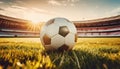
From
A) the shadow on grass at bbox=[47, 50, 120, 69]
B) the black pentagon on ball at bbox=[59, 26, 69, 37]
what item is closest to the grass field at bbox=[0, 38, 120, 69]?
the shadow on grass at bbox=[47, 50, 120, 69]

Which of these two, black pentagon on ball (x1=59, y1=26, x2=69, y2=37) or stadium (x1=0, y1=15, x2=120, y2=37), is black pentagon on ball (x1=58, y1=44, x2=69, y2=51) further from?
stadium (x1=0, y1=15, x2=120, y2=37)

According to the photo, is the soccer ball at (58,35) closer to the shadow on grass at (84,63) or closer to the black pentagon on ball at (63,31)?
the black pentagon on ball at (63,31)

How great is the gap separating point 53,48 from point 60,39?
0.25 meters

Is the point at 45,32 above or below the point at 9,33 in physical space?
above

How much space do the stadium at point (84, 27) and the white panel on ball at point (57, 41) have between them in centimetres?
2808

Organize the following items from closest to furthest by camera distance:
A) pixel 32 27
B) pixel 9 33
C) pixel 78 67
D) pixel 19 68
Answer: pixel 19 68 < pixel 78 67 < pixel 9 33 < pixel 32 27

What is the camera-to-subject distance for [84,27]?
3872 centimetres

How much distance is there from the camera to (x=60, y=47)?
11.1 ft

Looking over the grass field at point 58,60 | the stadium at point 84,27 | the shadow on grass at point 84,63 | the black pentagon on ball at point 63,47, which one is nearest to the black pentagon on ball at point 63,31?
the black pentagon on ball at point 63,47

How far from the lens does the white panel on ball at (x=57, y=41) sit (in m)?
3.35

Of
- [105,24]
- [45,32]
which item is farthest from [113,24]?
[45,32]

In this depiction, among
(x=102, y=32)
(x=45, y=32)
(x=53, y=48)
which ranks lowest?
(x=102, y=32)

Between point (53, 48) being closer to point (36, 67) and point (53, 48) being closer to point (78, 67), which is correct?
point (78, 67)

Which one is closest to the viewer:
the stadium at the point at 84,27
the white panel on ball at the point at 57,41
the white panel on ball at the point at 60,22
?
the white panel on ball at the point at 57,41
